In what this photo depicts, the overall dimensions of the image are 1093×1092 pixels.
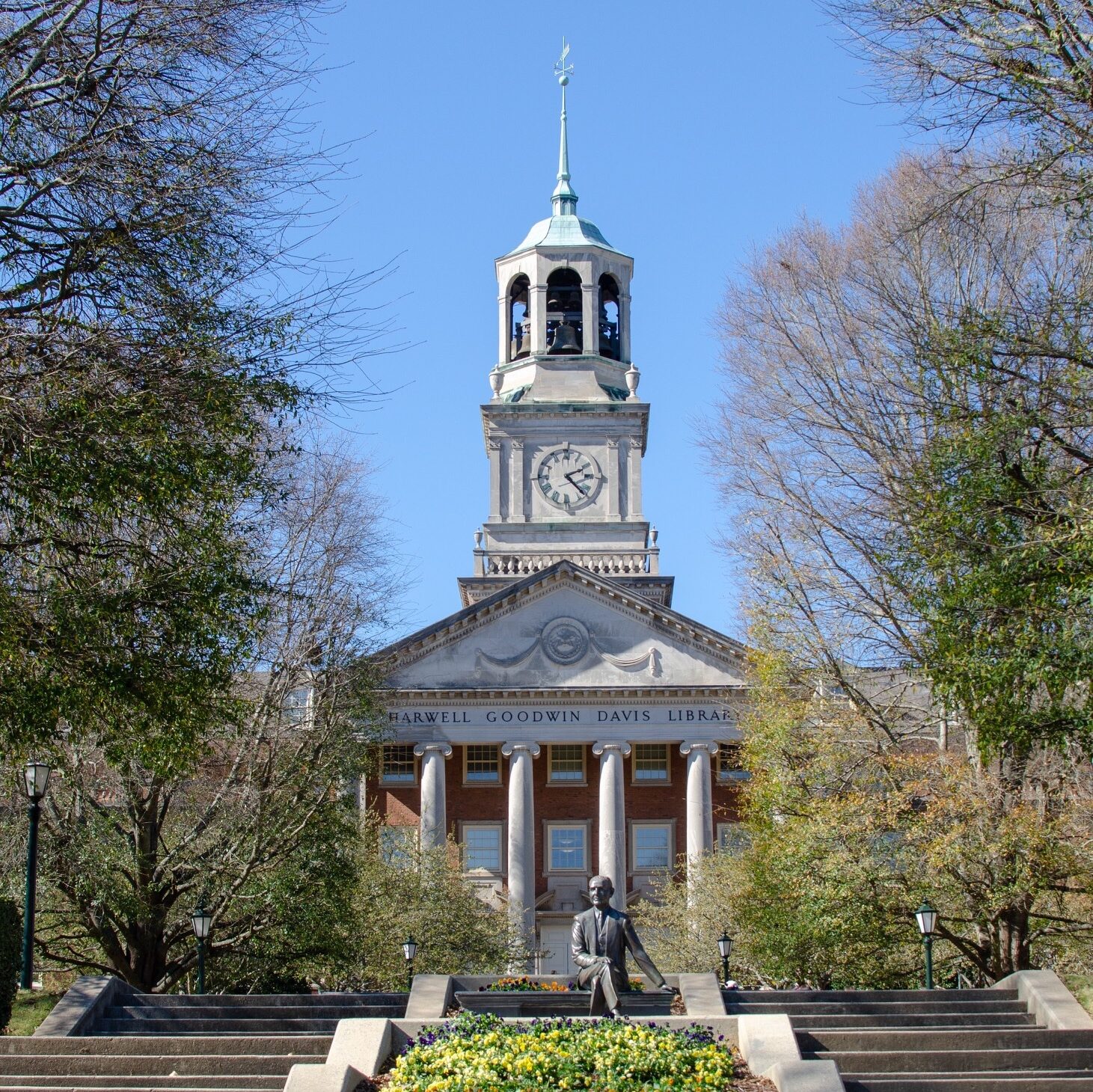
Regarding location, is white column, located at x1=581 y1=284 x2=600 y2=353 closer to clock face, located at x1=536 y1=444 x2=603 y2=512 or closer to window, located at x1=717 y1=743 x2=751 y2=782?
clock face, located at x1=536 y1=444 x2=603 y2=512

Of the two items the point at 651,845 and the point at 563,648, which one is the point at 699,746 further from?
the point at 563,648

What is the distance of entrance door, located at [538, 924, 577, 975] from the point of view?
5481cm

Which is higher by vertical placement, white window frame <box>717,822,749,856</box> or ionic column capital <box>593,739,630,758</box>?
ionic column capital <box>593,739,630,758</box>

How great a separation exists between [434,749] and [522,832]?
4061 mm

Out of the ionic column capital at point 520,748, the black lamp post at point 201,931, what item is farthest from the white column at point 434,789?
the black lamp post at point 201,931

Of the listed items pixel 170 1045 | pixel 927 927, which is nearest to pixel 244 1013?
pixel 170 1045

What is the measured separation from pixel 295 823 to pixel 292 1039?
525 inches

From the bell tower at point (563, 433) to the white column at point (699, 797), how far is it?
25.1ft

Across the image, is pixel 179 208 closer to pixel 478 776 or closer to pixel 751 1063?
pixel 751 1063

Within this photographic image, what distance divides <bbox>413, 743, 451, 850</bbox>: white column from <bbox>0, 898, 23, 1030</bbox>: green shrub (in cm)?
3343

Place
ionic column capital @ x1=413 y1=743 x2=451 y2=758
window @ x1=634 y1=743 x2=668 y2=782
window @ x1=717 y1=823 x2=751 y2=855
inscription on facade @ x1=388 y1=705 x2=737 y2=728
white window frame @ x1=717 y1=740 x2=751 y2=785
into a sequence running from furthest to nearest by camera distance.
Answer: window @ x1=634 y1=743 x2=668 y2=782, inscription on facade @ x1=388 y1=705 x2=737 y2=728, ionic column capital @ x1=413 y1=743 x2=451 y2=758, white window frame @ x1=717 y1=740 x2=751 y2=785, window @ x1=717 y1=823 x2=751 y2=855

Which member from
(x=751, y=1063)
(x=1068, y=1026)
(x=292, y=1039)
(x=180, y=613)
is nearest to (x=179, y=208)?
(x=180, y=613)

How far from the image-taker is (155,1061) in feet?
59.9

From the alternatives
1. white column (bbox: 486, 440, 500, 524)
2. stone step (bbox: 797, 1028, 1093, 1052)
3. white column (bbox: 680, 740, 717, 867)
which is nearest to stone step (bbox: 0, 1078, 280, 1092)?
stone step (bbox: 797, 1028, 1093, 1052)
